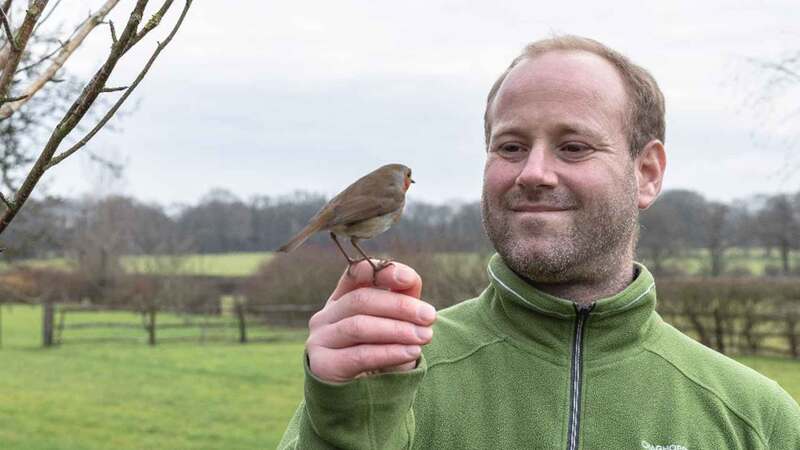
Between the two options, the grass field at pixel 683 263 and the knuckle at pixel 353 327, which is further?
the grass field at pixel 683 263

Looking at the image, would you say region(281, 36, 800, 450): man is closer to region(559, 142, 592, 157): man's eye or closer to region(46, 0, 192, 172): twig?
region(559, 142, 592, 157): man's eye

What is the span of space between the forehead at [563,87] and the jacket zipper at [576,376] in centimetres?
70

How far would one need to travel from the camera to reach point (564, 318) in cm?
300

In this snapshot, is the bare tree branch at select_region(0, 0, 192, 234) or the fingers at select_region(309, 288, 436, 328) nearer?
the bare tree branch at select_region(0, 0, 192, 234)

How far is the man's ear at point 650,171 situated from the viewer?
3.34m

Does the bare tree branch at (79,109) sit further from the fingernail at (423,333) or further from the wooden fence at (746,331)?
the wooden fence at (746,331)

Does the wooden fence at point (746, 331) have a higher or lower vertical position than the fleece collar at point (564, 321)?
lower

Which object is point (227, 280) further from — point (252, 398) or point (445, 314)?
point (445, 314)

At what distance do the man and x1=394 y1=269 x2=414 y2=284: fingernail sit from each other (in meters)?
0.74

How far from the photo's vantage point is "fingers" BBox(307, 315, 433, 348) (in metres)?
1.98

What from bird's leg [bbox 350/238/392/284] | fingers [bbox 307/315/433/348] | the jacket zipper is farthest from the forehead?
fingers [bbox 307/315/433/348]

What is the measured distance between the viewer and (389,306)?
1.99m

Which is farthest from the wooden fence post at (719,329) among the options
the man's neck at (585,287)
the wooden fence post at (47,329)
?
the man's neck at (585,287)

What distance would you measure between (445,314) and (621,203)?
2.64 feet
